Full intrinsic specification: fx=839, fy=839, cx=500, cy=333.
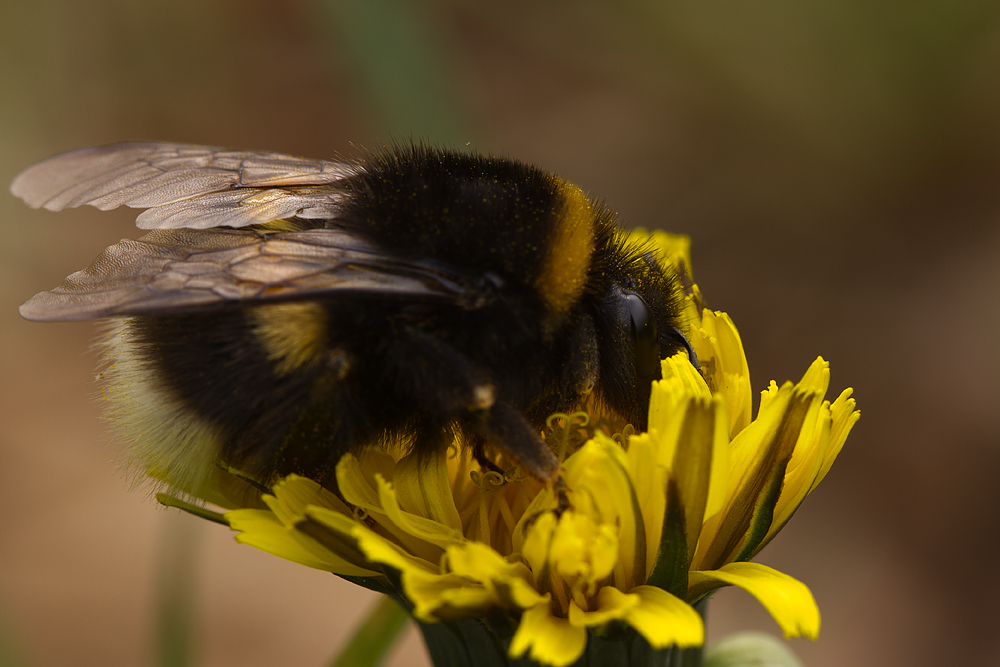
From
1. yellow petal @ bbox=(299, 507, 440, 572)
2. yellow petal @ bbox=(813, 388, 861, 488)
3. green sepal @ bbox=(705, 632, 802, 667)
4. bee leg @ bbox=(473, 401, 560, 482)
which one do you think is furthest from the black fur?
green sepal @ bbox=(705, 632, 802, 667)

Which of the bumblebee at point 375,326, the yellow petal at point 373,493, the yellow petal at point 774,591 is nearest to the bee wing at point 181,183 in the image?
the bumblebee at point 375,326

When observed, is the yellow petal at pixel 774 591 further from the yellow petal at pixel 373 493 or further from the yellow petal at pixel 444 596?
the yellow petal at pixel 373 493

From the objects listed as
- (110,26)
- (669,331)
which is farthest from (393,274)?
(110,26)

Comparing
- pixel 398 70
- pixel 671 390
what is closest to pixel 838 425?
pixel 671 390

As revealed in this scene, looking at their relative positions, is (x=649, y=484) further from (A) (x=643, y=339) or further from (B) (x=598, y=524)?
(A) (x=643, y=339)

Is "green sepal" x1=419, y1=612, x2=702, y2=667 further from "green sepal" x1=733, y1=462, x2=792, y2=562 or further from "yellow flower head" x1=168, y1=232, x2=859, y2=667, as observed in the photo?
"green sepal" x1=733, y1=462, x2=792, y2=562

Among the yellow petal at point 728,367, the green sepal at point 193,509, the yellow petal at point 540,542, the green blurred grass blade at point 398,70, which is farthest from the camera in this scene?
the green blurred grass blade at point 398,70
